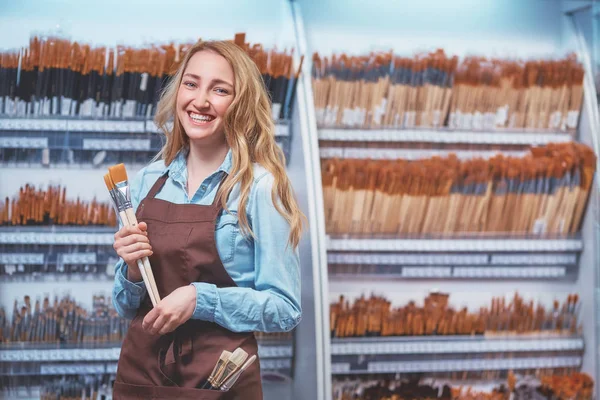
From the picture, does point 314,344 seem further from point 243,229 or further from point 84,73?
point 84,73

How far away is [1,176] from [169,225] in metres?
1.62

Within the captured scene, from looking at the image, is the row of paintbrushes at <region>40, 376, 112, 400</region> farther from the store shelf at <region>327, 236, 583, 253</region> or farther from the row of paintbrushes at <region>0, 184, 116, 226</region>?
the store shelf at <region>327, 236, 583, 253</region>

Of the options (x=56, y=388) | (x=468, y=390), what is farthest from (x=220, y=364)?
(x=468, y=390)

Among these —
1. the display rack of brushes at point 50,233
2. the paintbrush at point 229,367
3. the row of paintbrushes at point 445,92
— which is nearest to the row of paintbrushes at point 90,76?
the row of paintbrushes at point 445,92

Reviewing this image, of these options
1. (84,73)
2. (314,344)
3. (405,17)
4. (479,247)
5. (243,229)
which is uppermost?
(405,17)

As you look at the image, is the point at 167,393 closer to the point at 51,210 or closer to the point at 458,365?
the point at 51,210

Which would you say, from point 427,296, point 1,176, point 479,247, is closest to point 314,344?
point 427,296

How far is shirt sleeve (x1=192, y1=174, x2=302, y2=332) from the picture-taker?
5.28ft

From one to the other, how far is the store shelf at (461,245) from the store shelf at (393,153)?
0.45m

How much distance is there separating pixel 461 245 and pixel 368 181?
1.91 ft

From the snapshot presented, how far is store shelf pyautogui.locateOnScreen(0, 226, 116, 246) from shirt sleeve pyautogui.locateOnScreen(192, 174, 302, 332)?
1.42 meters

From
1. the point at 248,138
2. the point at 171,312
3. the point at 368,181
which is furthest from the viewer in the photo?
the point at 368,181

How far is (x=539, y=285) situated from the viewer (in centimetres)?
346

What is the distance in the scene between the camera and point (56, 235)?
285 centimetres
